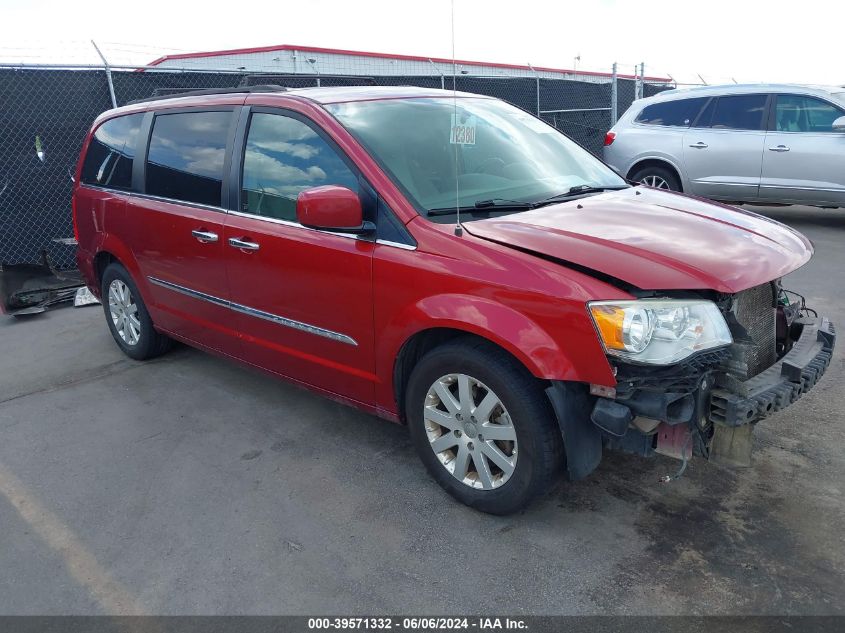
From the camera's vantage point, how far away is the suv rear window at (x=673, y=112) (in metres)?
9.17

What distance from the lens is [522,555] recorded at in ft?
9.29

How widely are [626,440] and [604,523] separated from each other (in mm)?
508

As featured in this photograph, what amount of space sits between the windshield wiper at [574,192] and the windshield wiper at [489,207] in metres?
0.07

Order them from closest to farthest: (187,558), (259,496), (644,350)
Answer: (644,350)
(187,558)
(259,496)

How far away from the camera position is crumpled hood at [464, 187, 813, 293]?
264 centimetres

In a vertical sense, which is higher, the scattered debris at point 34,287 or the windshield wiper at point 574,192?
the windshield wiper at point 574,192

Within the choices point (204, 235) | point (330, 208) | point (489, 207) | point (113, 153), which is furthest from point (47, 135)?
point (489, 207)

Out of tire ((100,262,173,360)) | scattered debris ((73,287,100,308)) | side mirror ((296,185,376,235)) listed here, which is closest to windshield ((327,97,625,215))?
side mirror ((296,185,376,235))

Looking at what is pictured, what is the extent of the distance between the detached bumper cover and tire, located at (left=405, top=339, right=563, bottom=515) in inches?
25.2

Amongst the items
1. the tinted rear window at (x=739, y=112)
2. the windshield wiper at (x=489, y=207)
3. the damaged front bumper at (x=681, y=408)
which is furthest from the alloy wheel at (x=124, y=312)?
the tinted rear window at (x=739, y=112)

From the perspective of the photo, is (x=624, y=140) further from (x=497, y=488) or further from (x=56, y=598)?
(x=56, y=598)

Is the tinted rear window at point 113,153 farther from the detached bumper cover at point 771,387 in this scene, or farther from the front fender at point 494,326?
the detached bumper cover at point 771,387

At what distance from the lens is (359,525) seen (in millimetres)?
3088

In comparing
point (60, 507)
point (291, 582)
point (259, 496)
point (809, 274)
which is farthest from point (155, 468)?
point (809, 274)
